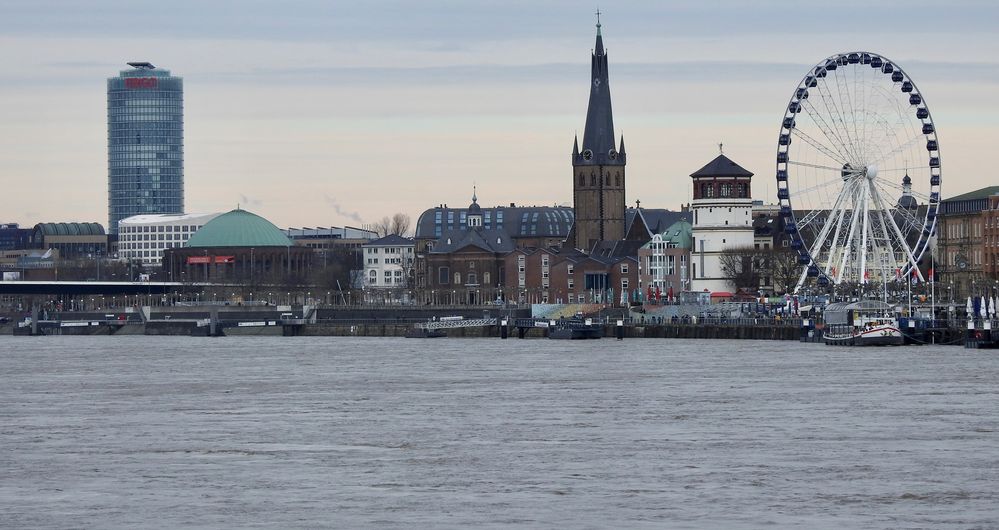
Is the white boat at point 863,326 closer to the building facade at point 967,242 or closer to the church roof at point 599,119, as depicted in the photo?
the building facade at point 967,242

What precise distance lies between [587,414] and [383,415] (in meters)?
5.71

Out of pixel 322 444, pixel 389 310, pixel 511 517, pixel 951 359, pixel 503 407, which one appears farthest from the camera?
pixel 389 310

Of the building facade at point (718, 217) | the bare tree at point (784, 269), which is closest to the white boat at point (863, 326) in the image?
the bare tree at point (784, 269)

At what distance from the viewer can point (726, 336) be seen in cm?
13012

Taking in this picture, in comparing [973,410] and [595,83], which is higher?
[595,83]

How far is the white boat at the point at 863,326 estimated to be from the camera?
344 ft

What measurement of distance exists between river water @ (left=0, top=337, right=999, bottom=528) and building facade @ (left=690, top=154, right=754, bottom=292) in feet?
274

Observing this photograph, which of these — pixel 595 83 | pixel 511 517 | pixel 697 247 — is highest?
pixel 595 83

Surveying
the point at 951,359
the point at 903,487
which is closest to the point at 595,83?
the point at 951,359

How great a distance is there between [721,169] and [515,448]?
120551mm

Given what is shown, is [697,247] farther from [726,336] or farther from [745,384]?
[745,384]

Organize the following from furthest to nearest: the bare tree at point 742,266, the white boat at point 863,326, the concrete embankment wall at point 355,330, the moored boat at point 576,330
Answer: the concrete embankment wall at point 355,330 → the bare tree at point 742,266 → the moored boat at point 576,330 → the white boat at point 863,326

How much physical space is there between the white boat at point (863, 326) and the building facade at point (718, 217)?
54198 mm

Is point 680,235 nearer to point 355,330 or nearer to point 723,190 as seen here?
point 723,190
